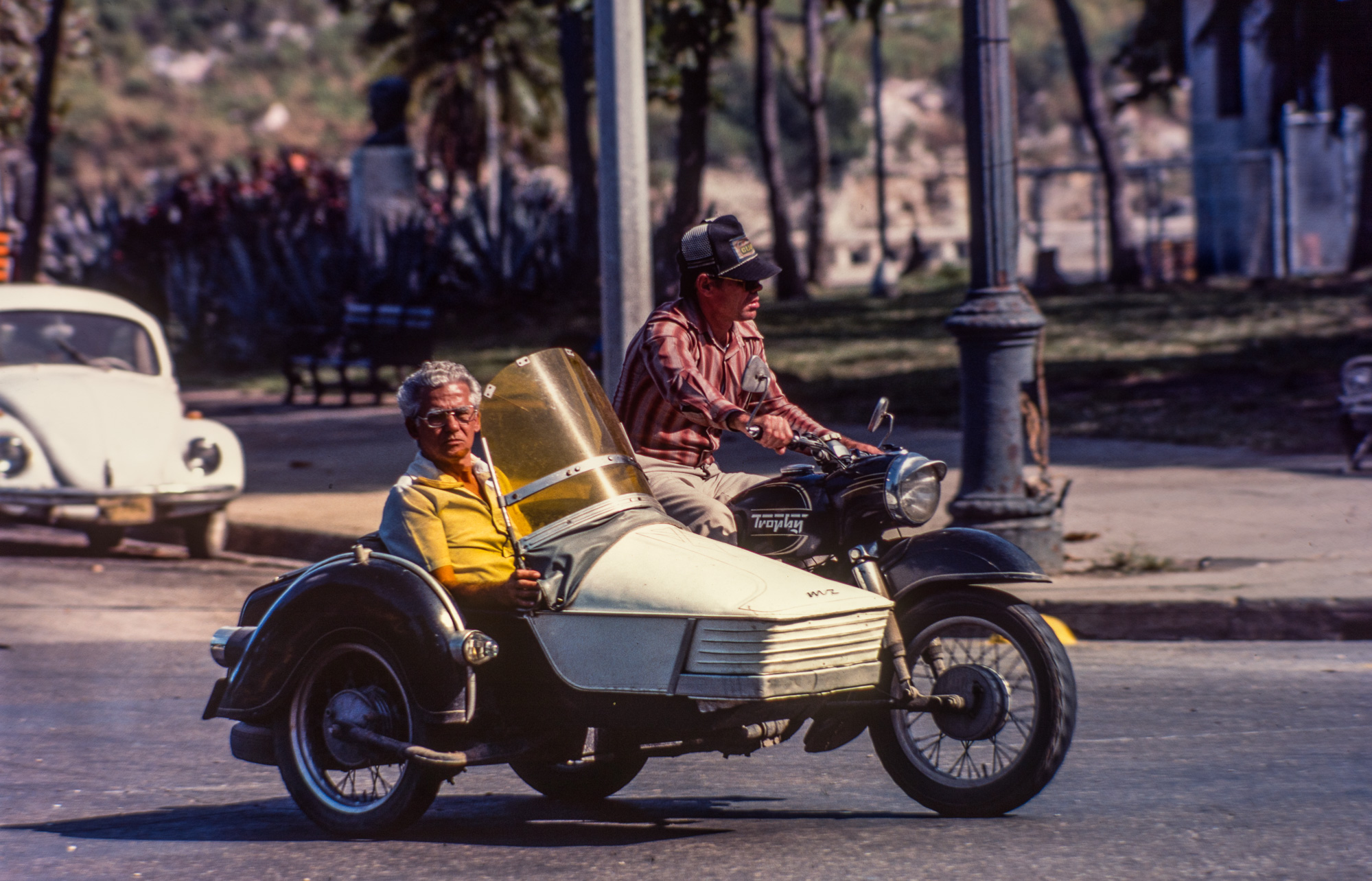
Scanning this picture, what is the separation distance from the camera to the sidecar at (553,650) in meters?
4.57

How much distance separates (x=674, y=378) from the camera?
16.7ft

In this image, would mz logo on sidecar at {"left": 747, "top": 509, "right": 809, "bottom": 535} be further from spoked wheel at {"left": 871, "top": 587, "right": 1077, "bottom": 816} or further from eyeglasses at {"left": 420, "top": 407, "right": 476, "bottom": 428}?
eyeglasses at {"left": 420, "top": 407, "right": 476, "bottom": 428}

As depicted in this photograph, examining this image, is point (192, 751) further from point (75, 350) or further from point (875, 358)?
point (875, 358)

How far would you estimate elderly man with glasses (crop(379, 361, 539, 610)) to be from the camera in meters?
4.84

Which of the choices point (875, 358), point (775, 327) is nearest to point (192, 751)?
point (875, 358)

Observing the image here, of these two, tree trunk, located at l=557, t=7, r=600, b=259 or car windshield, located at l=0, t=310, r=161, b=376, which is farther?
tree trunk, located at l=557, t=7, r=600, b=259

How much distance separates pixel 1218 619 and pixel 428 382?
4.39 metres

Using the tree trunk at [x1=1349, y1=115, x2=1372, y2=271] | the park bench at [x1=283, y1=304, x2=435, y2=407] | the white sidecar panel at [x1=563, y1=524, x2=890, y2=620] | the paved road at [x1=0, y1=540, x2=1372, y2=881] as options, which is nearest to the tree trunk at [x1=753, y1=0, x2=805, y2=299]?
the tree trunk at [x1=1349, y1=115, x2=1372, y2=271]

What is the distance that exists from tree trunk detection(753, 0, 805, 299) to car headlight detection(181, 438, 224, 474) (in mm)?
22687

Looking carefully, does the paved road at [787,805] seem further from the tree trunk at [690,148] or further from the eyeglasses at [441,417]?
the tree trunk at [690,148]

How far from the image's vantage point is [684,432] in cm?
532

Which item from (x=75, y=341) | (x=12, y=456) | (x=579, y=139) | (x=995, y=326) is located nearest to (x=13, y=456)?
(x=12, y=456)

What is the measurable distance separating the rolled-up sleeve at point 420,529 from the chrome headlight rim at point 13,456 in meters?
6.62

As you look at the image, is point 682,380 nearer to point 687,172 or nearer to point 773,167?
point 687,172
